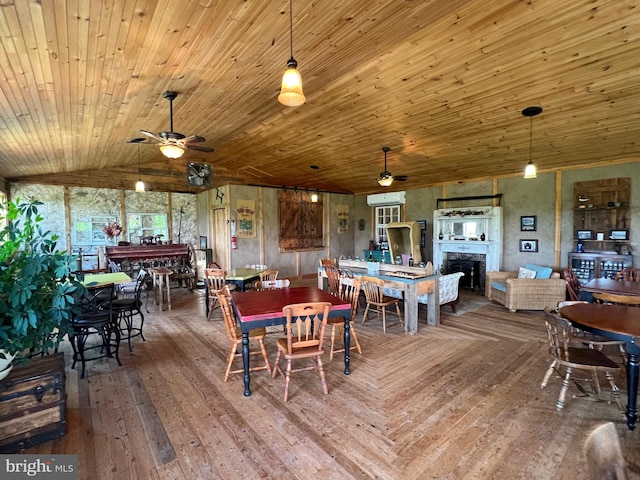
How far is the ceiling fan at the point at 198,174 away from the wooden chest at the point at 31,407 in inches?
227

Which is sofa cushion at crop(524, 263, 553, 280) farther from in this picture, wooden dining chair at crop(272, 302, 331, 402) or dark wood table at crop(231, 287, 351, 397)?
wooden dining chair at crop(272, 302, 331, 402)

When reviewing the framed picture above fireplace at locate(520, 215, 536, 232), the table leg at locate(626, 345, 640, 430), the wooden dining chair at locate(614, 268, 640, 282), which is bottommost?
the table leg at locate(626, 345, 640, 430)

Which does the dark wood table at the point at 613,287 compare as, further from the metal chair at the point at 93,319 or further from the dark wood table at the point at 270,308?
the metal chair at the point at 93,319

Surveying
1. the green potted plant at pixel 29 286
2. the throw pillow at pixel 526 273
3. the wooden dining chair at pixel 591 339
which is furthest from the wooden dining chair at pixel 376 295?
the green potted plant at pixel 29 286

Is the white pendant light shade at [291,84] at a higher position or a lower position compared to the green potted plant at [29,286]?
higher

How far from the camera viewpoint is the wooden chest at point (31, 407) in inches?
84.7

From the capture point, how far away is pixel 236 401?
2795 millimetres

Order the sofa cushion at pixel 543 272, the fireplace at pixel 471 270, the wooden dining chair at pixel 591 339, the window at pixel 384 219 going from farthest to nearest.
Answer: the window at pixel 384 219, the fireplace at pixel 471 270, the sofa cushion at pixel 543 272, the wooden dining chair at pixel 591 339

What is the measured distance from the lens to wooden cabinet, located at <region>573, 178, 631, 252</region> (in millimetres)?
5742

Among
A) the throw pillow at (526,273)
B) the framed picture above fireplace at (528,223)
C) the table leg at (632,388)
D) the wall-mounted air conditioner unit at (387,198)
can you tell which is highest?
the wall-mounted air conditioner unit at (387,198)

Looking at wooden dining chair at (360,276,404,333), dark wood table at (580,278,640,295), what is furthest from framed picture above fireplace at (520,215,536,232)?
wooden dining chair at (360,276,404,333)

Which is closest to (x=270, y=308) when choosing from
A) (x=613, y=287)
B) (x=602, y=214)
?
(x=613, y=287)

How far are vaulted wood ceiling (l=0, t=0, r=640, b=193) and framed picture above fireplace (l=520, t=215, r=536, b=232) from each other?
1.17 meters

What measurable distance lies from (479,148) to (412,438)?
17.4 feet
